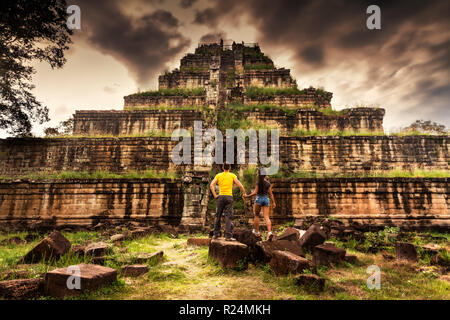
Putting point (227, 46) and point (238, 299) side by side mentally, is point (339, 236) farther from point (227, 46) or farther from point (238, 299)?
point (227, 46)

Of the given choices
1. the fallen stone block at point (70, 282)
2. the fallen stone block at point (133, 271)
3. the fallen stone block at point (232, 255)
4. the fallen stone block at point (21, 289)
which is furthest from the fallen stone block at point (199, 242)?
the fallen stone block at point (21, 289)

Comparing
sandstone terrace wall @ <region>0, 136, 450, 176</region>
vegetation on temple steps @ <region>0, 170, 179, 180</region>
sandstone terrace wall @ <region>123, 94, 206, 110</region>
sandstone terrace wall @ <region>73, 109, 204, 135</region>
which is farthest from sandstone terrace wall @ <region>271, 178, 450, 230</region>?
sandstone terrace wall @ <region>123, 94, 206, 110</region>

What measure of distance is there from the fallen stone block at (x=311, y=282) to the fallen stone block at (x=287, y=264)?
34cm

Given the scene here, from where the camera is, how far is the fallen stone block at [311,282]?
11.3 ft

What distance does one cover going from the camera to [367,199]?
32.6 feet

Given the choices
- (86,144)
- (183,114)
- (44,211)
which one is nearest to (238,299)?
(44,211)

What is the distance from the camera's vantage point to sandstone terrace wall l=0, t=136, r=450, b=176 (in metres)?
12.4

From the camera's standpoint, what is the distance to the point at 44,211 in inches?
393

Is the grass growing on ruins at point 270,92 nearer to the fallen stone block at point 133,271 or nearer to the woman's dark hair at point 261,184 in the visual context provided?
the woman's dark hair at point 261,184

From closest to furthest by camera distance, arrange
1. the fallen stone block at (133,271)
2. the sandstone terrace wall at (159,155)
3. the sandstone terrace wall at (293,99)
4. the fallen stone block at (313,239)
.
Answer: the fallen stone block at (133,271), the fallen stone block at (313,239), the sandstone terrace wall at (159,155), the sandstone terrace wall at (293,99)

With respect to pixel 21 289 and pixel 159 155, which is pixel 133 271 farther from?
pixel 159 155

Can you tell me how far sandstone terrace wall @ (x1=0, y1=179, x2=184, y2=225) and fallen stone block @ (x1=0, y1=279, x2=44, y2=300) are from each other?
20.9ft

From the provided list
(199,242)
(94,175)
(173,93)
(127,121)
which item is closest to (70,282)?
(199,242)
